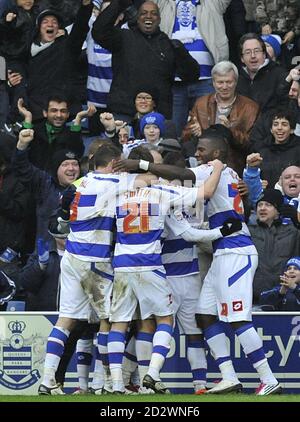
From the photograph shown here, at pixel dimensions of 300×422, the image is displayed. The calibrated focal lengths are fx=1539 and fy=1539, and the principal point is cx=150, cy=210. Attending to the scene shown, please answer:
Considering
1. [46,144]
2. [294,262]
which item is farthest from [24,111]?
[294,262]

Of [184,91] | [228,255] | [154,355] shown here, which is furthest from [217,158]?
[184,91]

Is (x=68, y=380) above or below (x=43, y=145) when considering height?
below

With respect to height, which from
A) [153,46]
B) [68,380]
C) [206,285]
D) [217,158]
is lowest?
[68,380]

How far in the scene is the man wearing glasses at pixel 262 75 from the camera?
17.2 m

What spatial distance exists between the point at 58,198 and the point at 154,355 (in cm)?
381

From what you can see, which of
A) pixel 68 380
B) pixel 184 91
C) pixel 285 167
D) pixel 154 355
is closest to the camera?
pixel 154 355

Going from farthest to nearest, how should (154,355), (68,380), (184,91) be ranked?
(184,91)
(68,380)
(154,355)

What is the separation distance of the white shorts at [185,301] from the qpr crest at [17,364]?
1477 mm

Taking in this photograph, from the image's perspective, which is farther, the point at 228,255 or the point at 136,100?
the point at 136,100

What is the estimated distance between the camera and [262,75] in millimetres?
17266

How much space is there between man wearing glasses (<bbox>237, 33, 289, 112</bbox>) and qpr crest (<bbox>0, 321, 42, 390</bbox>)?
441cm

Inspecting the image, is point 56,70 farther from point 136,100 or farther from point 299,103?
point 299,103

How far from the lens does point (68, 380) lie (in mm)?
14312

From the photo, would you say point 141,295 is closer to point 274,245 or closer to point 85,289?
point 85,289
